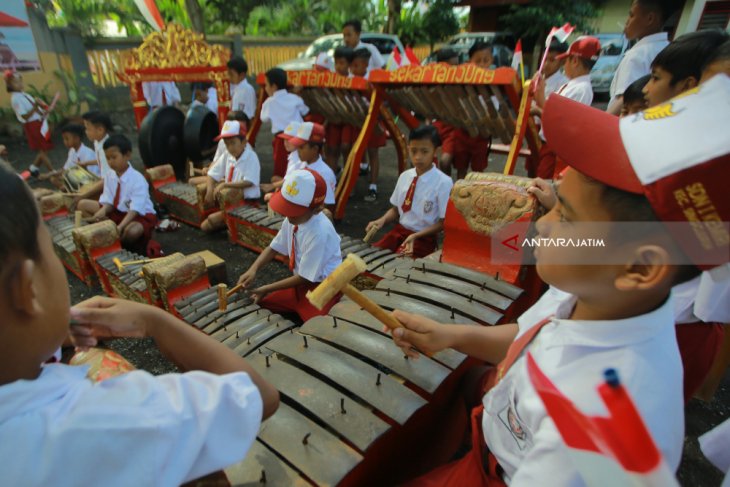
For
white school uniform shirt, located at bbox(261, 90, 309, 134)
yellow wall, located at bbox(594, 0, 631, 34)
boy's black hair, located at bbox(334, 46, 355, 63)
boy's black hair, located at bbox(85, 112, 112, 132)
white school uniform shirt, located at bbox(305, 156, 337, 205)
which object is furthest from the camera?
yellow wall, located at bbox(594, 0, 631, 34)

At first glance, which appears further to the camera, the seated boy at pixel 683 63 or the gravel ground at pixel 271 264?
the seated boy at pixel 683 63

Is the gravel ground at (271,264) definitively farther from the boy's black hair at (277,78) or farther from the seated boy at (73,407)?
the seated boy at (73,407)

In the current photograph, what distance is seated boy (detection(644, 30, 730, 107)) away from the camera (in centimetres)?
229

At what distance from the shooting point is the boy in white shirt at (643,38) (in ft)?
10.9

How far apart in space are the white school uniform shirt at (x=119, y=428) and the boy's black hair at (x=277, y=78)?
18.4 feet

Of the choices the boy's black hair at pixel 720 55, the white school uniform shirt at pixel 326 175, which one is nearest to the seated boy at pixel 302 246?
the white school uniform shirt at pixel 326 175

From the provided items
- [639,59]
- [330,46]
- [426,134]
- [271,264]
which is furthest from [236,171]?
[330,46]

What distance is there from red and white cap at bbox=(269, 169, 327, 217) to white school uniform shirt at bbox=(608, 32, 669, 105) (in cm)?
275

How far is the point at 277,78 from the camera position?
229 inches

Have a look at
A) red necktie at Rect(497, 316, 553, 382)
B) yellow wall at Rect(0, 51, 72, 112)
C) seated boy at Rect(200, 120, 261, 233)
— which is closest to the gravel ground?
seated boy at Rect(200, 120, 261, 233)

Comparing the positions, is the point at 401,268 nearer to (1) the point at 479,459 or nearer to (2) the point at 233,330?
(2) the point at 233,330

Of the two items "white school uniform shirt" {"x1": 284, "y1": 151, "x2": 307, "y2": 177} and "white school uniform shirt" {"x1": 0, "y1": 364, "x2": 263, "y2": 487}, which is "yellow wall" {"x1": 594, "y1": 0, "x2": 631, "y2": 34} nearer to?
"white school uniform shirt" {"x1": 284, "y1": 151, "x2": 307, "y2": 177}

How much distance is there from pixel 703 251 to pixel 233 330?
79.0 inches

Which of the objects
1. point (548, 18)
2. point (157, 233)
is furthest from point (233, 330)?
point (548, 18)
